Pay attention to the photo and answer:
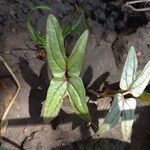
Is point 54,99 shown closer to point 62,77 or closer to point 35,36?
point 62,77

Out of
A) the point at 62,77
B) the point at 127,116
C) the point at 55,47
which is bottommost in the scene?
the point at 127,116

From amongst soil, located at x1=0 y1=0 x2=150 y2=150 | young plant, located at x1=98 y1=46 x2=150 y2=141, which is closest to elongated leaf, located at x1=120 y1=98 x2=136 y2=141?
young plant, located at x1=98 y1=46 x2=150 y2=141

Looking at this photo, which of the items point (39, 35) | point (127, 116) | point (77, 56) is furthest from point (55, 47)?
point (127, 116)

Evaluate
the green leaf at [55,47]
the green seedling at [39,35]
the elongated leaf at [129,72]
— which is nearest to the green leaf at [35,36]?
the green seedling at [39,35]

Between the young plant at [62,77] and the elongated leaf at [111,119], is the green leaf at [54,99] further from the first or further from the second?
the elongated leaf at [111,119]

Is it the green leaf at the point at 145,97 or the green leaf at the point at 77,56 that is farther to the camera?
the green leaf at the point at 145,97

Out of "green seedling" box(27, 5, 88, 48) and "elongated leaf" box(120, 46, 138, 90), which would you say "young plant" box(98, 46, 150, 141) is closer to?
"elongated leaf" box(120, 46, 138, 90)
